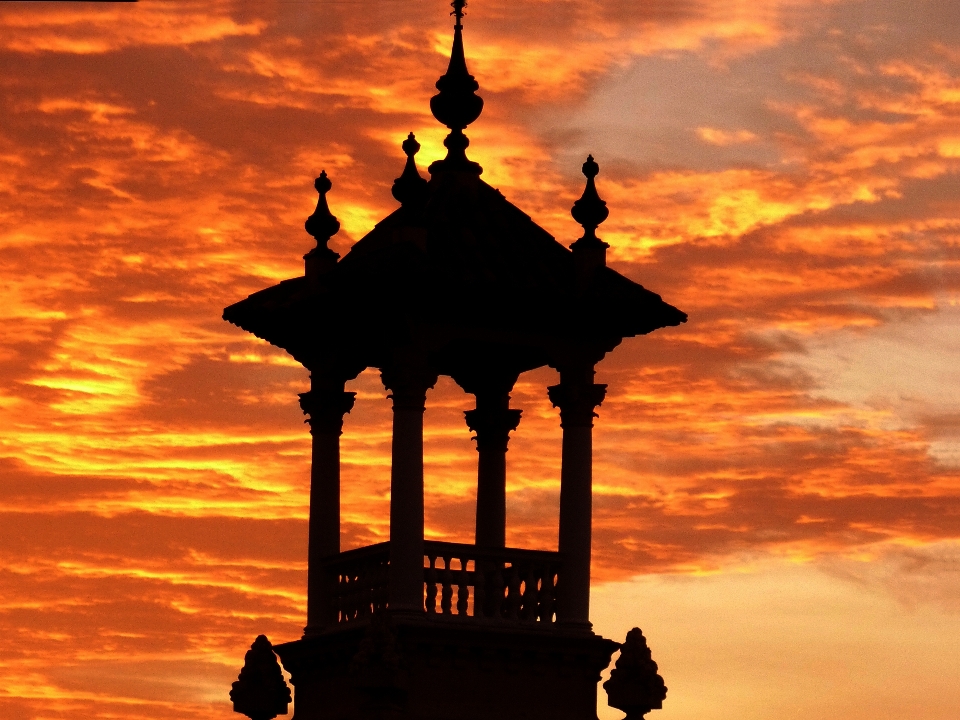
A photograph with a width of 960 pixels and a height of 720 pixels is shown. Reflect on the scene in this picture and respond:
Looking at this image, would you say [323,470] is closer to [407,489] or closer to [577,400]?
[407,489]

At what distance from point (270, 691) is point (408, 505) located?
502 cm

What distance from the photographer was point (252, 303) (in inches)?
1570

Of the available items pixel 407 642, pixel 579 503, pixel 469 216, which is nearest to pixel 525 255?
pixel 469 216

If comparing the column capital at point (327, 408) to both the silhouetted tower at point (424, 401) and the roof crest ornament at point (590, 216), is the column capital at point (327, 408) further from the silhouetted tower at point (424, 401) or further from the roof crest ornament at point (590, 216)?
the roof crest ornament at point (590, 216)

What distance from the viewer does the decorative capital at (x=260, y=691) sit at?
39000 mm

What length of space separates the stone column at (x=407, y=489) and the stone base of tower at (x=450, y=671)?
566 mm

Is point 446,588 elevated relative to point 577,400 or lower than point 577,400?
lower

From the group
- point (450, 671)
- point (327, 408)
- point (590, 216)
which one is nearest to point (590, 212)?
point (590, 216)

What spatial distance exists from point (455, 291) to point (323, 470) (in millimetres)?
4713

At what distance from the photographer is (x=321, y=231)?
40438mm

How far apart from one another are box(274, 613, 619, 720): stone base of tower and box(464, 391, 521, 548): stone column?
3803mm

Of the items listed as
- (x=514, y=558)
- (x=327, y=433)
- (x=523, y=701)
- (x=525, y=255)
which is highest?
(x=525, y=255)

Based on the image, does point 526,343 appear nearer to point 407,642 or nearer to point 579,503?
point 579,503

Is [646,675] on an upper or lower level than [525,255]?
lower
